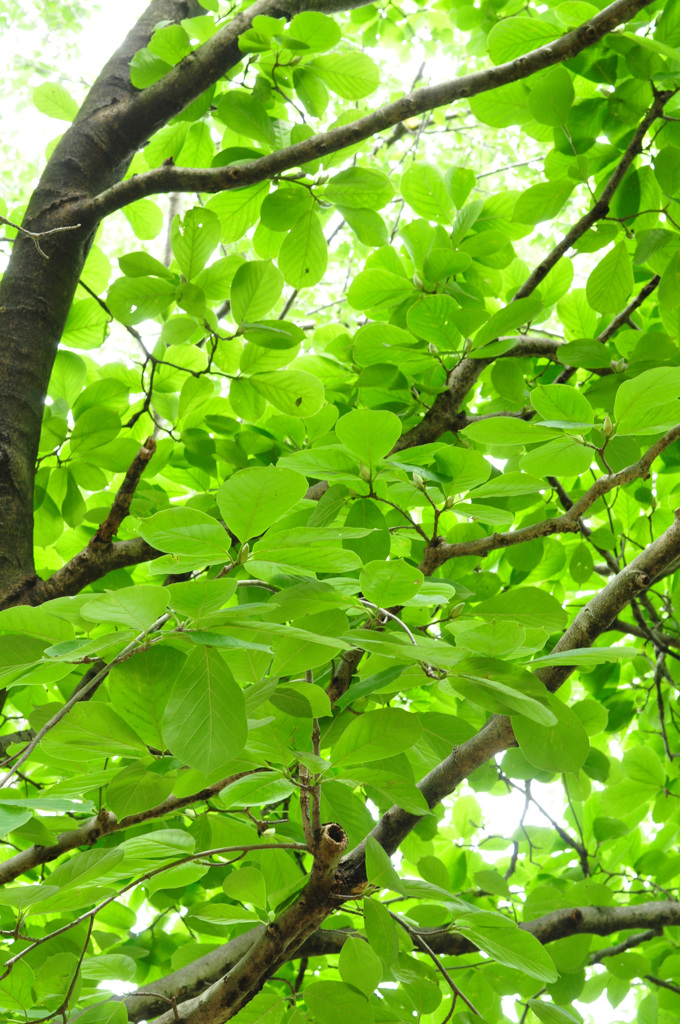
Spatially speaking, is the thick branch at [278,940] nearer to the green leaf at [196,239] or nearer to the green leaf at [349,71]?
the green leaf at [196,239]

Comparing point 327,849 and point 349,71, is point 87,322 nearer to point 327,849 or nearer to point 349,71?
point 349,71

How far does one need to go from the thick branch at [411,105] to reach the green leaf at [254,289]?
18cm

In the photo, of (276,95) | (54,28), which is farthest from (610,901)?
(54,28)

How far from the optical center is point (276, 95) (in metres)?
1.64

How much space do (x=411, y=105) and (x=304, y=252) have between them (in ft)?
1.24

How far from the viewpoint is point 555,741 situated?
0.82 meters

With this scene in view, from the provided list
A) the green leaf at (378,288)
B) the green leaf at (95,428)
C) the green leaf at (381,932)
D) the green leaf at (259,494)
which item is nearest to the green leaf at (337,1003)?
the green leaf at (381,932)

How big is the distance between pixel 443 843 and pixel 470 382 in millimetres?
1579

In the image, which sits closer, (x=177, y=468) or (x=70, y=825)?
(x=70, y=825)


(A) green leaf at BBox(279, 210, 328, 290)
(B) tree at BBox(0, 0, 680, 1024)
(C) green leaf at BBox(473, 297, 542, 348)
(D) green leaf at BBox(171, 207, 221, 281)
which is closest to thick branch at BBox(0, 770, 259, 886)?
(B) tree at BBox(0, 0, 680, 1024)

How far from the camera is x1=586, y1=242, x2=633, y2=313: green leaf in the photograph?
1.52 m

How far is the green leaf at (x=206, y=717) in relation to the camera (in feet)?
2.16

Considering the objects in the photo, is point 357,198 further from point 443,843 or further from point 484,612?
point 443,843

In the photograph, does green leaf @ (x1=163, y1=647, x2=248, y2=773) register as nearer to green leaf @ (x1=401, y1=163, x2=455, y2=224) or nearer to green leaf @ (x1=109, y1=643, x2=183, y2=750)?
green leaf @ (x1=109, y1=643, x2=183, y2=750)
